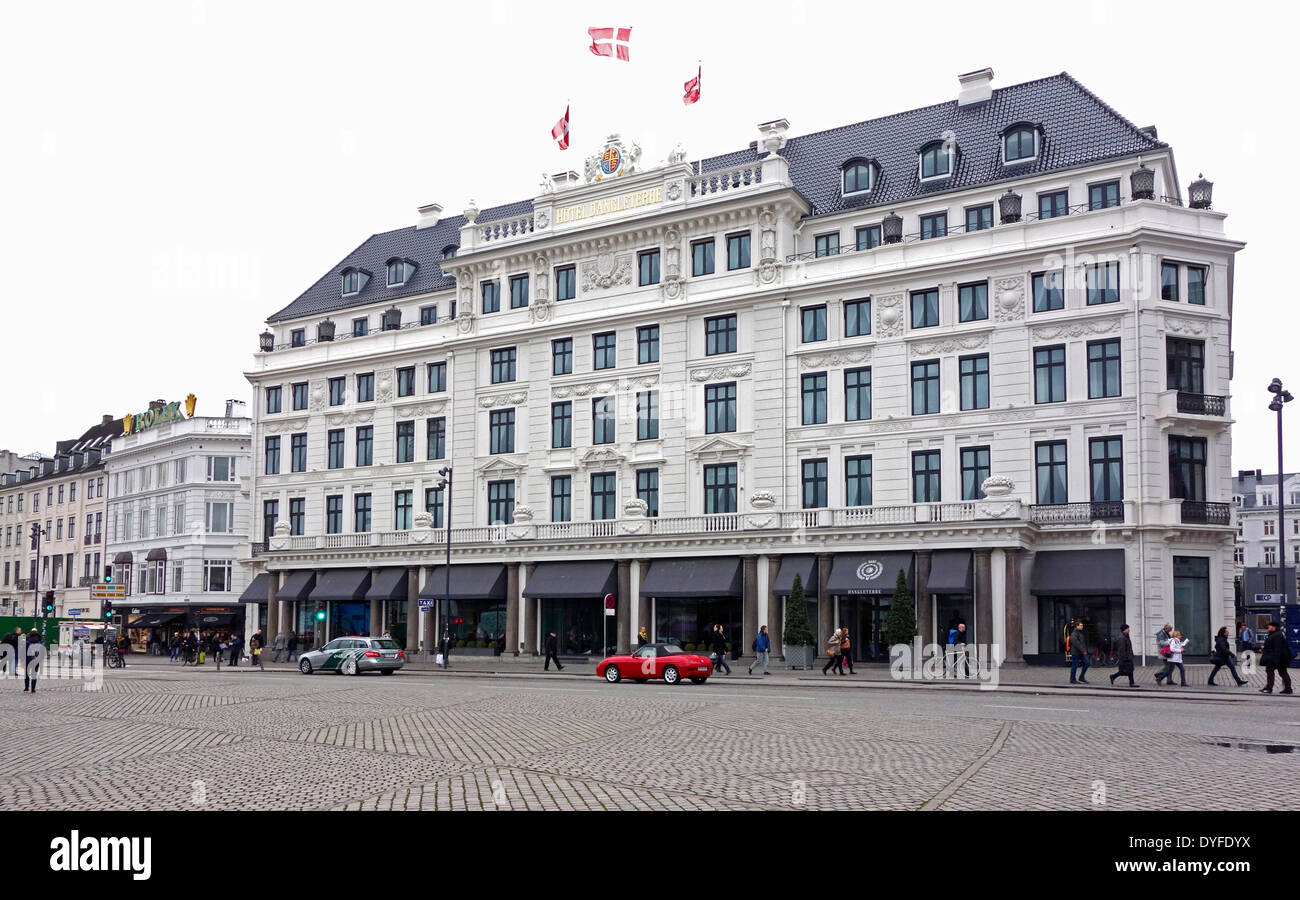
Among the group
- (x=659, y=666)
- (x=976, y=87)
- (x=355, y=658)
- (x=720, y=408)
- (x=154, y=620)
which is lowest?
(x=154, y=620)

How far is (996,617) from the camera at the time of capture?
42.2 meters

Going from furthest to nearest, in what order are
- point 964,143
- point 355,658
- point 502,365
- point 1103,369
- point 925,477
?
point 502,365 < point 964,143 < point 925,477 < point 1103,369 < point 355,658

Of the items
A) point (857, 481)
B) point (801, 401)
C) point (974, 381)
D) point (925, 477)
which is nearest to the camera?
point (974, 381)

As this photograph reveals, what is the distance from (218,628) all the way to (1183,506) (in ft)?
182

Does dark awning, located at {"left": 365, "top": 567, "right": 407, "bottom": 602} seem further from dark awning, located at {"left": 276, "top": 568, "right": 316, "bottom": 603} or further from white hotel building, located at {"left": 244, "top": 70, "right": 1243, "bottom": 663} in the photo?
dark awning, located at {"left": 276, "top": 568, "right": 316, "bottom": 603}

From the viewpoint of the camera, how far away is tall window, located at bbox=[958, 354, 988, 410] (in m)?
45.0

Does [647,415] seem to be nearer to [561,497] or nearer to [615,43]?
[561,497]

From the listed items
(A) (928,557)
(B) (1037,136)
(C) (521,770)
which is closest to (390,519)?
(A) (928,557)

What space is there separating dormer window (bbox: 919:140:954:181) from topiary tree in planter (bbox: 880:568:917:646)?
1714 centimetres

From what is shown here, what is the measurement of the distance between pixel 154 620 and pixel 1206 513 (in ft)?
194

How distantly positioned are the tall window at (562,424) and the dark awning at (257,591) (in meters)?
18.4

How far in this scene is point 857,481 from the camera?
155 feet

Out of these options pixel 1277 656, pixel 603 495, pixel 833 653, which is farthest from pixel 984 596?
pixel 603 495
